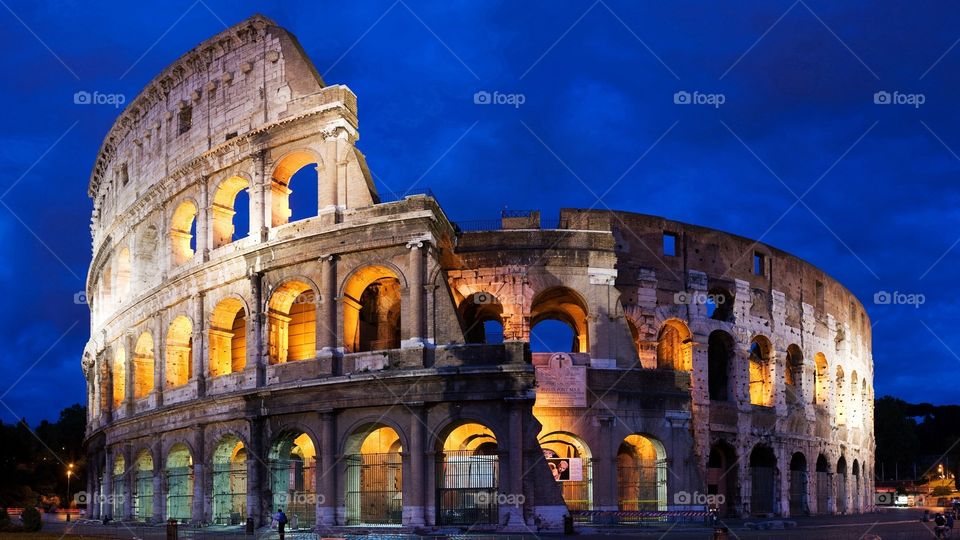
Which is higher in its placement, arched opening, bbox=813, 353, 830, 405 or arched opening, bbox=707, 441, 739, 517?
arched opening, bbox=813, 353, 830, 405

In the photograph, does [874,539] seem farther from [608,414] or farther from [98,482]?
[98,482]

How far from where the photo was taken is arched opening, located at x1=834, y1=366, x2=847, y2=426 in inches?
1609

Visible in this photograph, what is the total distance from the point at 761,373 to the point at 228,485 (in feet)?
65.4

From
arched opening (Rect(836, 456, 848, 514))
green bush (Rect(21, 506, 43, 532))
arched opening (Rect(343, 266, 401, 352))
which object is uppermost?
arched opening (Rect(343, 266, 401, 352))

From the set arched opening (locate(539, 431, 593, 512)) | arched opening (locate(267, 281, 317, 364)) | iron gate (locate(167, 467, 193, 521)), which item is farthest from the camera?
iron gate (locate(167, 467, 193, 521))

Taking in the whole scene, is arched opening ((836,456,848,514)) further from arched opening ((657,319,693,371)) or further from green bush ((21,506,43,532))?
green bush ((21,506,43,532))

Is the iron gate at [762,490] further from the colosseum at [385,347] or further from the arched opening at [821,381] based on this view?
the arched opening at [821,381]

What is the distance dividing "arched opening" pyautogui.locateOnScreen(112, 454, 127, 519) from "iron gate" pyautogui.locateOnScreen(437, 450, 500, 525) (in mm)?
14132

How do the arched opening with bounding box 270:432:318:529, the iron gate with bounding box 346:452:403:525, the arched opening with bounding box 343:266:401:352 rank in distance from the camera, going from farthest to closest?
the arched opening with bounding box 343:266:401:352
the arched opening with bounding box 270:432:318:529
the iron gate with bounding box 346:452:403:525

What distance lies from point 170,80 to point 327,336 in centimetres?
1231

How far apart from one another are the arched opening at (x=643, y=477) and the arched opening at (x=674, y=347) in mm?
3687

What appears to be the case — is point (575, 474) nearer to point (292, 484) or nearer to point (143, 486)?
point (292, 484)

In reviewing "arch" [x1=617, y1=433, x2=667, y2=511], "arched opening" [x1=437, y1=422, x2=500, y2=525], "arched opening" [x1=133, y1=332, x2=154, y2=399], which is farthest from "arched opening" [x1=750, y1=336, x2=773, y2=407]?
"arched opening" [x1=133, y1=332, x2=154, y2=399]

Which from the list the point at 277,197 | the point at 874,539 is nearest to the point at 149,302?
the point at 277,197
